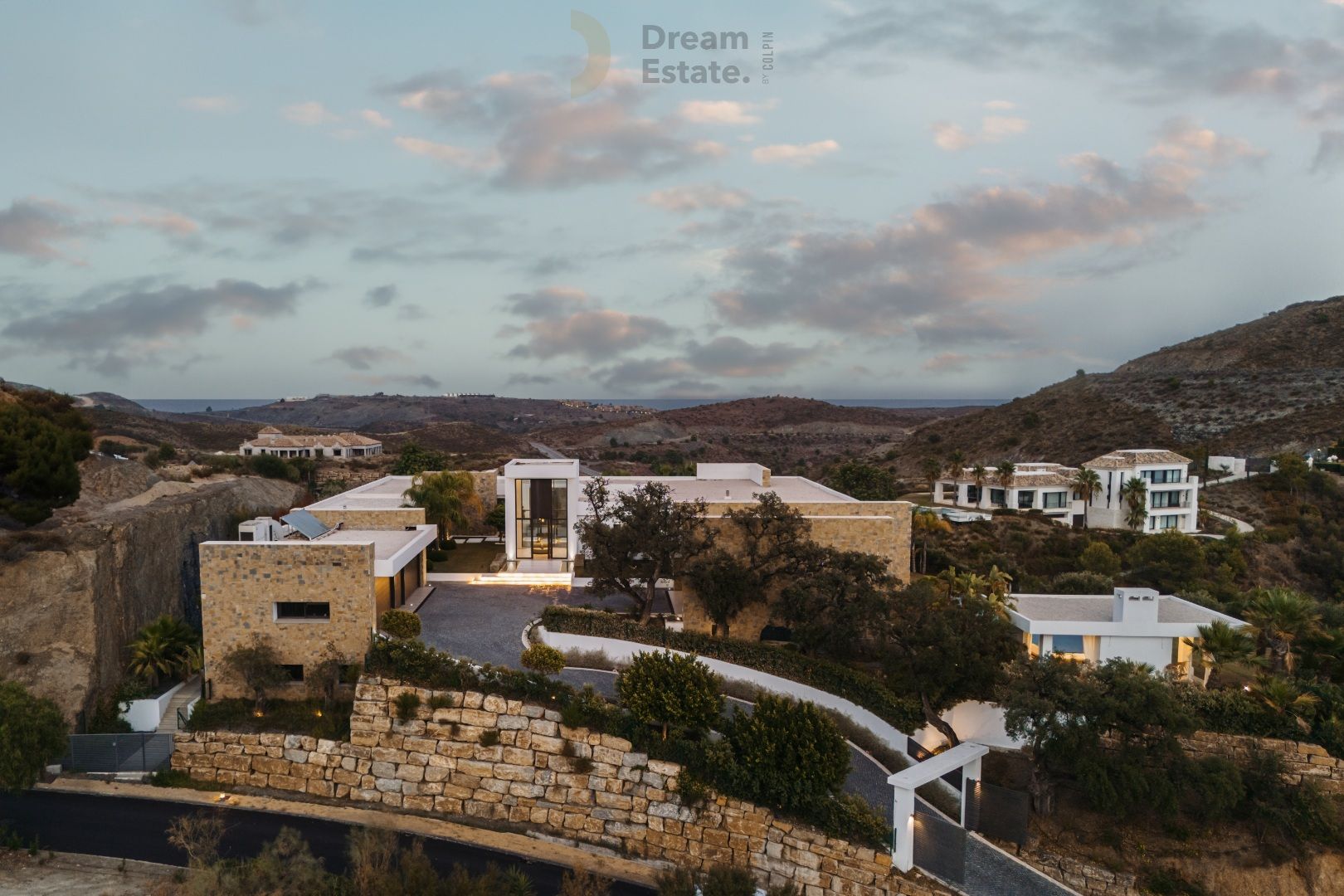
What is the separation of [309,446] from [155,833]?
7284 centimetres

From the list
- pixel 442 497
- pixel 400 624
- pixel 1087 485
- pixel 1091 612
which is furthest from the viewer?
pixel 1087 485

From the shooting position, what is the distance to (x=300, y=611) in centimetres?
2097

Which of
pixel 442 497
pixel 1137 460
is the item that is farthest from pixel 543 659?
pixel 1137 460

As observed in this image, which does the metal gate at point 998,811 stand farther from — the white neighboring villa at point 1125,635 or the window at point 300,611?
the window at point 300,611

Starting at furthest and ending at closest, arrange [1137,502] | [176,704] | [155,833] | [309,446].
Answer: [309,446]
[1137,502]
[176,704]
[155,833]

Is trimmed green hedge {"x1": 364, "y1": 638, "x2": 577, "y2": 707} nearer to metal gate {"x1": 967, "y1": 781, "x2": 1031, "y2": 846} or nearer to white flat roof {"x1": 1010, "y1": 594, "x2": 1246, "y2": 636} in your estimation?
metal gate {"x1": 967, "y1": 781, "x2": 1031, "y2": 846}

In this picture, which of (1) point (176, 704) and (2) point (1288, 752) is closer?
(2) point (1288, 752)

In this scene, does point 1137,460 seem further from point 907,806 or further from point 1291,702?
point 907,806

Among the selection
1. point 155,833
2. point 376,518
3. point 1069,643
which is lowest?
point 155,833

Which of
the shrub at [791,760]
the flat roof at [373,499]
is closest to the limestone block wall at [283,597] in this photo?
the flat roof at [373,499]

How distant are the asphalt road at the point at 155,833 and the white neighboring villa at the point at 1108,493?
44046 mm

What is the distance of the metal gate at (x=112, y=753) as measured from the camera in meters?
19.4

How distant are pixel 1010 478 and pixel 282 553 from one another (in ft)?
154

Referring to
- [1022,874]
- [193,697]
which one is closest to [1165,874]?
[1022,874]
